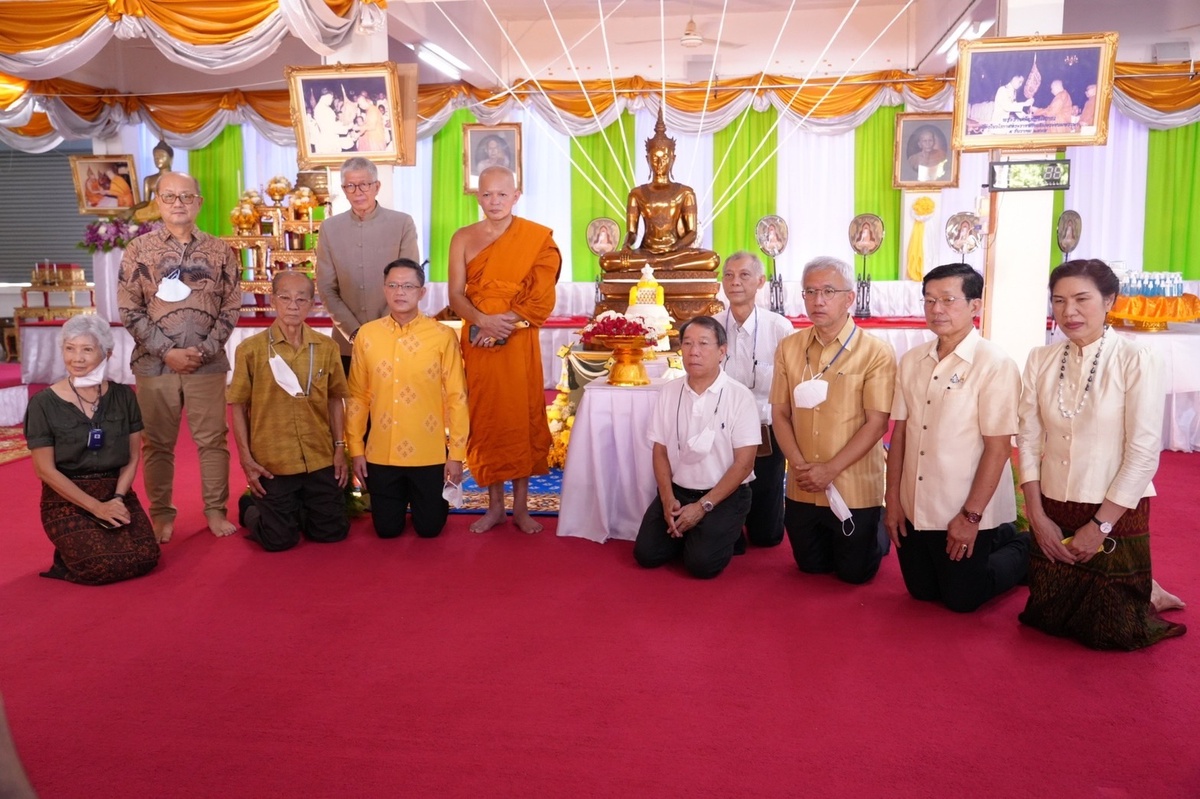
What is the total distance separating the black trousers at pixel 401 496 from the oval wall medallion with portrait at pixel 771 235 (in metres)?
6.33

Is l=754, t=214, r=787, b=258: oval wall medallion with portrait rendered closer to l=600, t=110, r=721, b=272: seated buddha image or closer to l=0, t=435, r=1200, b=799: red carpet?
l=600, t=110, r=721, b=272: seated buddha image

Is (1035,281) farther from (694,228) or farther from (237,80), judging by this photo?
(237,80)

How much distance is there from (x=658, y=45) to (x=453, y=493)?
7608 millimetres

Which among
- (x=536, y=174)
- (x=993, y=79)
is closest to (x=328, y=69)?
(x=993, y=79)

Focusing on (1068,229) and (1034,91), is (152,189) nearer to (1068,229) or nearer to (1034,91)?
(1034,91)

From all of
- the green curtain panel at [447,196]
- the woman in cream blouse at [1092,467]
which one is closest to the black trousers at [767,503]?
the woman in cream blouse at [1092,467]

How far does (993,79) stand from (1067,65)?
36 centimetres

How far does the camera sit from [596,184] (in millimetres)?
10461

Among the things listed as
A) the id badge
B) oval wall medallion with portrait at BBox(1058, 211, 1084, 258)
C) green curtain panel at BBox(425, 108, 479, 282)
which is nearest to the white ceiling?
green curtain panel at BBox(425, 108, 479, 282)

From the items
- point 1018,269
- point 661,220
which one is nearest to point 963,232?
point 1018,269

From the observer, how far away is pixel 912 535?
123 inches

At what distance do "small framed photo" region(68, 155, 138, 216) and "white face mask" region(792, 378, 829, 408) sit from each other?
9.05m

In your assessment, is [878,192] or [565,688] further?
[878,192]

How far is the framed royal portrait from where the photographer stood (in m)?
5.29
